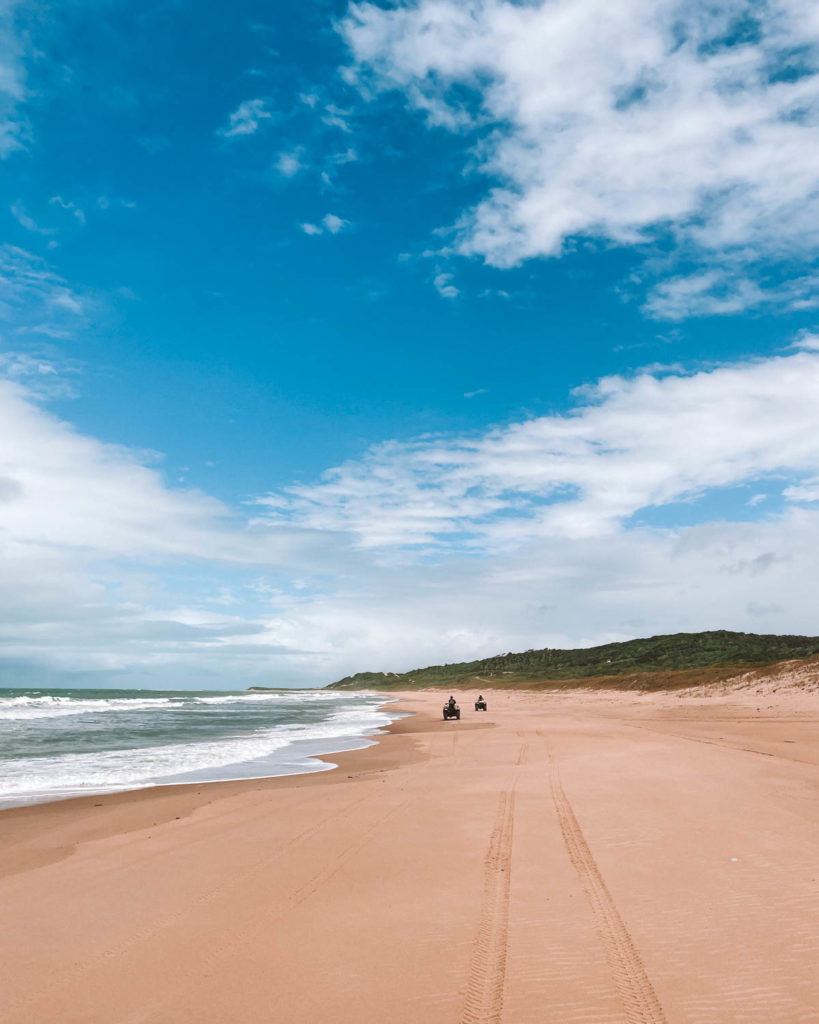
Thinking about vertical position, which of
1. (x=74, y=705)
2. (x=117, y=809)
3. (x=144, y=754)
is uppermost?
(x=117, y=809)

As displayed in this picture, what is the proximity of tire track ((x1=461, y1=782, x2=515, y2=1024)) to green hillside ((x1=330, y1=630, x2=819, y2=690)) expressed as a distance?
52853 mm

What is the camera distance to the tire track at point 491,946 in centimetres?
504

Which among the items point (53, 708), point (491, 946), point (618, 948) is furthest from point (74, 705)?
point (618, 948)

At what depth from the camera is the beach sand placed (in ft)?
17.1

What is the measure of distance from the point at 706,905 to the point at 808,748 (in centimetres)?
1582

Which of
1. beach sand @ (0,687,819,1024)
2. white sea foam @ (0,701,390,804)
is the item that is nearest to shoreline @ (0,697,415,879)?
beach sand @ (0,687,819,1024)

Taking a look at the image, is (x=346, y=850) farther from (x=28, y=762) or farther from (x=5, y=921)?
(x=28, y=762)

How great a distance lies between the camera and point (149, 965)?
5906 mm

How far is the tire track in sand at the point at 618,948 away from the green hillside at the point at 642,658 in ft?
172

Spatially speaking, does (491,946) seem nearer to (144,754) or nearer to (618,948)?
(618,948)

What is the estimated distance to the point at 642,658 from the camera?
9781cm

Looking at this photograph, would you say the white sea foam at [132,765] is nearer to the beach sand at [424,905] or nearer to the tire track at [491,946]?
the beach sand at [424,905]

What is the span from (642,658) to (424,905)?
3887 inches

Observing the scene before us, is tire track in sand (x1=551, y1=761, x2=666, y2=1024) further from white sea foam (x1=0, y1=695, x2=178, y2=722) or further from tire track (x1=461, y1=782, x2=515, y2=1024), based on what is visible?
white sea foam (x1=0, y1=695, x2=178, y2=722)
